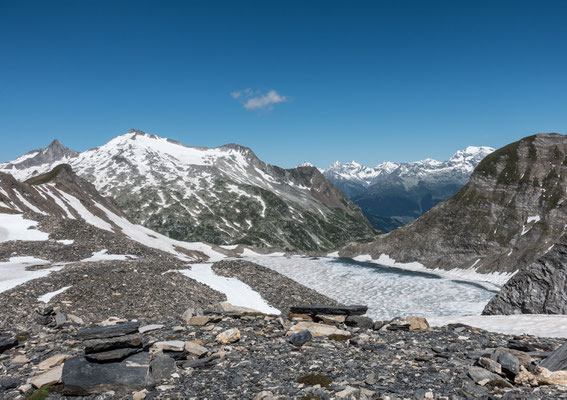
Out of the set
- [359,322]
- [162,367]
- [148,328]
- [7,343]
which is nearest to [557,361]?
[359,322]

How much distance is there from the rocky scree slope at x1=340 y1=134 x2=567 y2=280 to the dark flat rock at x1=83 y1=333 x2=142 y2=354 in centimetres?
14776

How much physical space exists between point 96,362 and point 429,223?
18483 cm

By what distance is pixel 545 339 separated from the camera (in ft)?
59.9

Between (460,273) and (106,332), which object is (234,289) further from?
(460,273)

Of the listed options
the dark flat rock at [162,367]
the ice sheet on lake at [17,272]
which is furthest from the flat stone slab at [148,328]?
the ice sheet on lake at [17,272]

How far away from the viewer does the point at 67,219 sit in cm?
6494

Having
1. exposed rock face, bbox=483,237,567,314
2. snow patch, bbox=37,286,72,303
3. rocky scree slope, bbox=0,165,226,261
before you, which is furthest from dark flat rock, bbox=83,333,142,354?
rocky scree slope, bbox=0,165,226,261

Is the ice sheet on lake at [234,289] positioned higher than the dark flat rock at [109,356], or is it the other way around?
the dark flat rock at [109,356]

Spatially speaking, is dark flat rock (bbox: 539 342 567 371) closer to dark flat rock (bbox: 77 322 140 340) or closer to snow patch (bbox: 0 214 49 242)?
dark flat rock (bbox: 77 322 140 340)

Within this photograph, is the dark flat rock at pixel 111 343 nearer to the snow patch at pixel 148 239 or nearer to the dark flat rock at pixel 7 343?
the dark flat rock at pixel 7 343

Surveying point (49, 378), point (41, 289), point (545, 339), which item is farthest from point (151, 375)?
point (41, 289)

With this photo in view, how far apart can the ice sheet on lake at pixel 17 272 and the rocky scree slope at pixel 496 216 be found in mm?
143566

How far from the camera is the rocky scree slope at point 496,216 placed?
14750 cm

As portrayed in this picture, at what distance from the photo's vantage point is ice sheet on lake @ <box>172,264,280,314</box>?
4016cm
